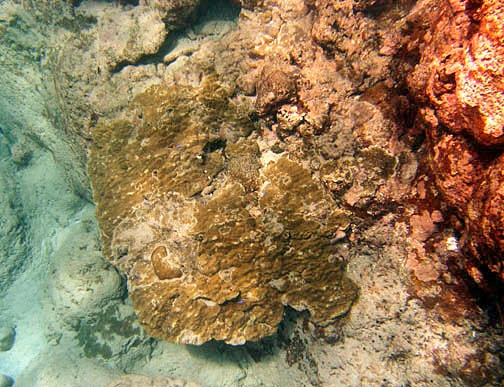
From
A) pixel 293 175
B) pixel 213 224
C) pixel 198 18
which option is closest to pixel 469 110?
pixel 293 175

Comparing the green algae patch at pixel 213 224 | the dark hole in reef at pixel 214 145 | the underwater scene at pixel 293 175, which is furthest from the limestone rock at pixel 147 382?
the dark hole in reef at pixel 214 145

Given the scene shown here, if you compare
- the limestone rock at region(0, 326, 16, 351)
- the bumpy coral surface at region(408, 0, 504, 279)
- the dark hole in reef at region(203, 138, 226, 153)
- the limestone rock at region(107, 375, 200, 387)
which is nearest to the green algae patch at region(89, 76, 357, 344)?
the dark hole in reef at region(203, 138, 226, 153)

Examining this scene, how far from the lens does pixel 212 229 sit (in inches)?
131

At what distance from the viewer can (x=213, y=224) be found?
3324mm

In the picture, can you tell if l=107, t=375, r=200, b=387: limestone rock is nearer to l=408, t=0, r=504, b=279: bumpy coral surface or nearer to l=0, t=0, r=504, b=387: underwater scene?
l=0, t=0, r=504, b=387: underwater scene

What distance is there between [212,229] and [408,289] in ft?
6.78

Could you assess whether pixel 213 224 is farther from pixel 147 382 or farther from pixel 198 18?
pixel 198 18

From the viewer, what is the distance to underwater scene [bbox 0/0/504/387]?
2.09 metres

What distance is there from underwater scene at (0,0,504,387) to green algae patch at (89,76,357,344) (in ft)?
0.06

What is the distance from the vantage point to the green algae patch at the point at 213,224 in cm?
327

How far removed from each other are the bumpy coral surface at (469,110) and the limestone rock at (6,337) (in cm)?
904

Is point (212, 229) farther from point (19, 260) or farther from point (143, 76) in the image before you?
point (19, 260)

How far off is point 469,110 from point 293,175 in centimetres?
174

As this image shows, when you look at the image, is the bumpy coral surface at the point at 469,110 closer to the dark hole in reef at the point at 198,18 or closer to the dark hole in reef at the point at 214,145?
the dark hole in reef at the point at 214,145
